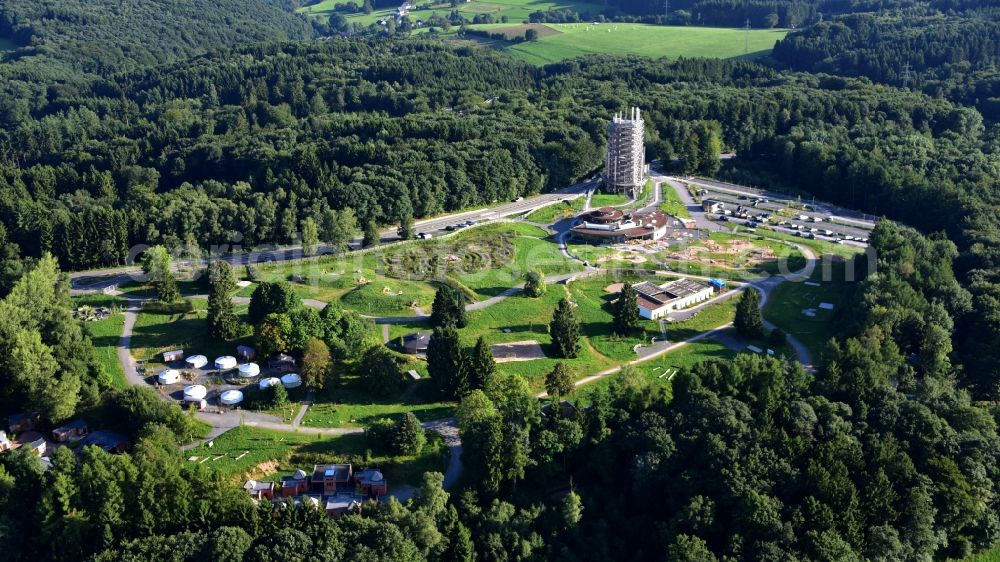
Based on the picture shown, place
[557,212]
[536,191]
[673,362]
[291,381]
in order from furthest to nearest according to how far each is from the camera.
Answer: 1. [536,191]
2. [557,212]
3. [673,362]
4. [291,381]

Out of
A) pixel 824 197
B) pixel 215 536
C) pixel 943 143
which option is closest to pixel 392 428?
pixel 215 536

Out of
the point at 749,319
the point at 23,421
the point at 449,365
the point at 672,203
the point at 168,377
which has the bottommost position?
the point at 749,319

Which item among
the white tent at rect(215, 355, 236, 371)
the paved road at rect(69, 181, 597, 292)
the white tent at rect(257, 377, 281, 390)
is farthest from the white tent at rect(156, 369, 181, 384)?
the paved road at rect(69, 181, 597, 292)

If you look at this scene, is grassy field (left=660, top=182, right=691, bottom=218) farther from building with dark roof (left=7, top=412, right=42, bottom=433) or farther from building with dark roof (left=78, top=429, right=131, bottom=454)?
building with dark roof (left=7, top=412, right=42, bottom=433)

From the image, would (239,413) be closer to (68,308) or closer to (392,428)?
(392,428)

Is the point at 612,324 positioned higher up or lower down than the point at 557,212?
lower down

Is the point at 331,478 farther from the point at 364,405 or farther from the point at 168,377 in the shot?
the point at 168,377

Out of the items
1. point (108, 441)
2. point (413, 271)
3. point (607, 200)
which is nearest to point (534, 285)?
point (413, 271)
